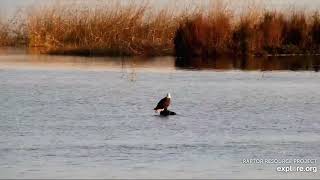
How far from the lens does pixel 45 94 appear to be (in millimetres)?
18734

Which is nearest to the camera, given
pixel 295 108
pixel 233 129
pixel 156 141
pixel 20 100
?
pixel 156 141

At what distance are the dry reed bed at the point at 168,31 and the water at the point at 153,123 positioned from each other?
6.68 m

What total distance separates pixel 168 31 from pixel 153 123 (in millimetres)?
18251

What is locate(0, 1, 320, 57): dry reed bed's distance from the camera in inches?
1224

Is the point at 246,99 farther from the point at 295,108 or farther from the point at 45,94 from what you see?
the point at 45,94

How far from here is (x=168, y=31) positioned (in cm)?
3256

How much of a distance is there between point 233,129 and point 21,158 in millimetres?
3502

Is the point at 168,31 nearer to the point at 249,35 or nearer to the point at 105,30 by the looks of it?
the point at 105,30

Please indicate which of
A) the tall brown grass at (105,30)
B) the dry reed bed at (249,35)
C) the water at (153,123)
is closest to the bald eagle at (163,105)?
the water at (153,123)

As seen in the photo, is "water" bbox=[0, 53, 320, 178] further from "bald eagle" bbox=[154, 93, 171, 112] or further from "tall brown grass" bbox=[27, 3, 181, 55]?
"tall brown grass" bbox=[27, 3, 181, 55]

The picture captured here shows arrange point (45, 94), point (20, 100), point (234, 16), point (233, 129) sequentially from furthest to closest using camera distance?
point (234, 16)
point (45, 94)
point (20, 100)
point (233, 129)

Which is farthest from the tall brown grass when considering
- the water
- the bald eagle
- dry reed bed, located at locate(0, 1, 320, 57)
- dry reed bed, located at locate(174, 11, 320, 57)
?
the bald eagle

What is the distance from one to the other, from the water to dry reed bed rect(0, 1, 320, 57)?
6.68m

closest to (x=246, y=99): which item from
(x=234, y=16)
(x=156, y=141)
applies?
(x=156, y=141)
